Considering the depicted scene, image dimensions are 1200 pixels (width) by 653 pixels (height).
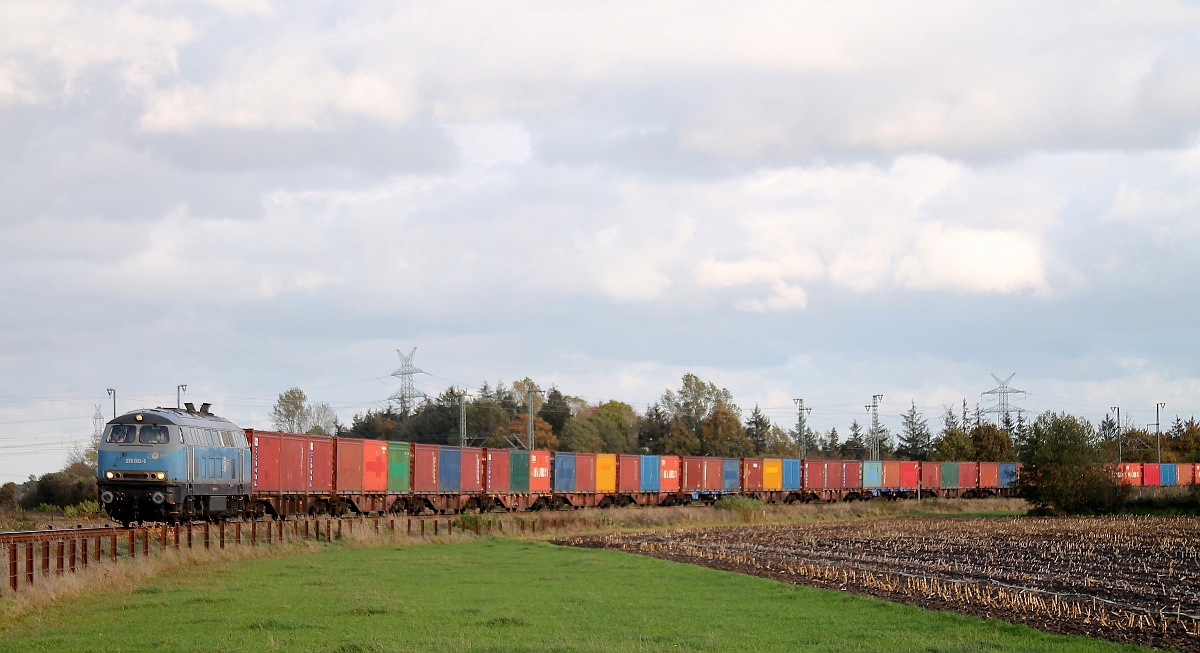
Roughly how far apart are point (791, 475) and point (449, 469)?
32735mm

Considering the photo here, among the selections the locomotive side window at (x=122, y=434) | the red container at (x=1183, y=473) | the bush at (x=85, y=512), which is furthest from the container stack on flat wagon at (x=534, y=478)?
the red container at (x=1183, y=473)

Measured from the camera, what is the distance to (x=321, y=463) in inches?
1807

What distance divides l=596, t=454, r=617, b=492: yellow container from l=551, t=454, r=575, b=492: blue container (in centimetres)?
262

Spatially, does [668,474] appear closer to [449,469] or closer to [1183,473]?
[449,469]

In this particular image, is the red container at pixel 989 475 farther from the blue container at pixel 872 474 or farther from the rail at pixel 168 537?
the rail at pixel 168 537

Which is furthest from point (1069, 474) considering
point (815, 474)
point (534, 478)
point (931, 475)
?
point (534, 478)

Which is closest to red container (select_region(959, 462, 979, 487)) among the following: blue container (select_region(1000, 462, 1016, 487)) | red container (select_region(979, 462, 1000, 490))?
red container (select_region(979, 462, 1000, 490))

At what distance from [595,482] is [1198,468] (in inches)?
2720

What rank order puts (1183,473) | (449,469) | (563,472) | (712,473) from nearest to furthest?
(449,469)
(563,472)
(712,473)
(1183,473)

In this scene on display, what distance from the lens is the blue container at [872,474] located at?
85.9 meters

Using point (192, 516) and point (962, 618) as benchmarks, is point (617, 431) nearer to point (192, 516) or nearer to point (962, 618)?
point (192, 516)

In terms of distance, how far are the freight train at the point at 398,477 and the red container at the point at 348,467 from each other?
56 mm

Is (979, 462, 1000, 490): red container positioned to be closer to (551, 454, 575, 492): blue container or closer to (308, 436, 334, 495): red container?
(551, 454, 575, 492): blue container

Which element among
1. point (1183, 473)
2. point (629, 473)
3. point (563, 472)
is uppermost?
point (563, 472)
